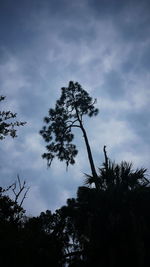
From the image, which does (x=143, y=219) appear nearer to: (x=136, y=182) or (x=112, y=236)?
(x=112, y=236)

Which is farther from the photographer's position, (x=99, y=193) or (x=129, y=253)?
(x=99, y=193)

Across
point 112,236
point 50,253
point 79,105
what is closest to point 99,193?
point 112,236

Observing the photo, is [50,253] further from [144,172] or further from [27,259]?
[144,172]

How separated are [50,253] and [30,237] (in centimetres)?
114

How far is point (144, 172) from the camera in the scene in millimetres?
10898

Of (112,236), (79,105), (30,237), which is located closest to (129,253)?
(112,236)

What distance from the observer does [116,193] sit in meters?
9.62

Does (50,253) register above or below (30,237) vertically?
below

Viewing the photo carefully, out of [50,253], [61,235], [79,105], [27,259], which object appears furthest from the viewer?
[79,105]

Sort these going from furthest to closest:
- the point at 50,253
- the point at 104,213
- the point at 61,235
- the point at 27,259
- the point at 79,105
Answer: the point at 79,105
the point at 61,235
the point at 50,253
the point at 27,259
the point at 104,213

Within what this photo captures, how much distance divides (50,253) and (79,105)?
47.9ft

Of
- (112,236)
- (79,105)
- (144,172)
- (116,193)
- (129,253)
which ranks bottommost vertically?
(129,253)

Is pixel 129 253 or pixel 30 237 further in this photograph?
pixel 30 237

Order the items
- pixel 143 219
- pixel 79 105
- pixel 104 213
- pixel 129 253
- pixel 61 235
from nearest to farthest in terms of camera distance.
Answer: pixel 129 253
pixel 143 219
pixel 104 213
pixel 61 235
pixel 79 105
